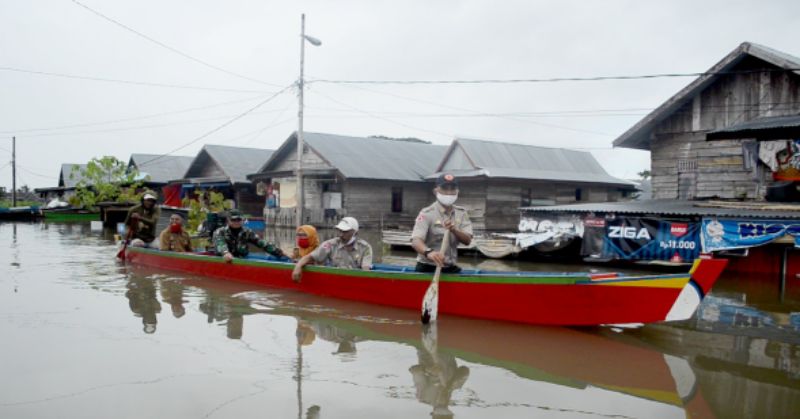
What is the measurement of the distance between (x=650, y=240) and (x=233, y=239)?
9.69 meters

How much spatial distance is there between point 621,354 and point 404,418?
10.6 feet

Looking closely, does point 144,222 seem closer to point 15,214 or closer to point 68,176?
point 15,214

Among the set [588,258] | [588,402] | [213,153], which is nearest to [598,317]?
[588,402]

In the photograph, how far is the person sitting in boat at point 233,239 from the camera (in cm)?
1115

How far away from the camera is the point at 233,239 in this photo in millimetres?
11570

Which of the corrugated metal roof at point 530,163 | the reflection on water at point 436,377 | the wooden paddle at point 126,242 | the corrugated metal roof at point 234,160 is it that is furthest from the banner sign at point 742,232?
the corrugated metal roof at point 234,160

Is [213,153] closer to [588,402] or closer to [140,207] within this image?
[140,207]

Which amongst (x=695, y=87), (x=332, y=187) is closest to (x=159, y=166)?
(x=332, y=187)

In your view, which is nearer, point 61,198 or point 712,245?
point 712,245

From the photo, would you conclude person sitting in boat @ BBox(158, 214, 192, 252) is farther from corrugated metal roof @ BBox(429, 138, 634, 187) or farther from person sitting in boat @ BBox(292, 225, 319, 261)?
corrugated metal roof @ BBox(429, 138, 634, 187)

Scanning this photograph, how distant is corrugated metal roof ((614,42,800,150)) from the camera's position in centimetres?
1423

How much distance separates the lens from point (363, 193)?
27.2m

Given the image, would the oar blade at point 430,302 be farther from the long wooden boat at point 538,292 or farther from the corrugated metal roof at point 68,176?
the corrugated metal roof at point 68,176

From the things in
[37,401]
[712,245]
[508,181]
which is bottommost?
[37,401]
